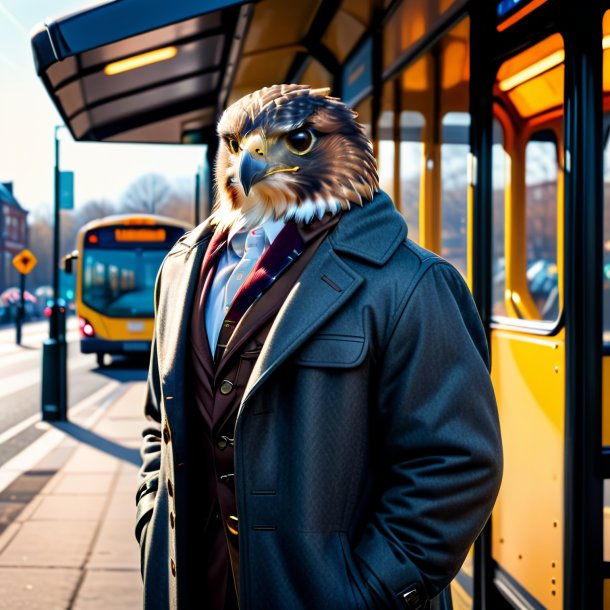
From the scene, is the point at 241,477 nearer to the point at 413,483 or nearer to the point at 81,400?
the point at 413,483

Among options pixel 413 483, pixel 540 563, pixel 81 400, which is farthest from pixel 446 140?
pixel 81 400

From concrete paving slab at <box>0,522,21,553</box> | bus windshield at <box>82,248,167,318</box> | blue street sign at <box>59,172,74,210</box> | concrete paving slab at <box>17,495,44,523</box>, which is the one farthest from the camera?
bus windshield at <box>82,248,167,318</box>

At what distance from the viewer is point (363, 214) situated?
1.57 metres

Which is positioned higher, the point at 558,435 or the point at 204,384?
the point at 204,384

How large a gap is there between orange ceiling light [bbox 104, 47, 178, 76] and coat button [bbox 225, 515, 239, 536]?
12.8 ft

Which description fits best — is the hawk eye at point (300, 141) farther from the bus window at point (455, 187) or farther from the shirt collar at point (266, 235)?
the bus window at point (455, 187)

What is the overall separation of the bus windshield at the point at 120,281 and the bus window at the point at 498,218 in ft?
44.2

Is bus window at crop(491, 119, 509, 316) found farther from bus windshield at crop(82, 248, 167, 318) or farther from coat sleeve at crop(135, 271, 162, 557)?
bus windshield at crop(82, 248, 167, 318)

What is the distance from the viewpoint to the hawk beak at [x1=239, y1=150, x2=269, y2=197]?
144cm

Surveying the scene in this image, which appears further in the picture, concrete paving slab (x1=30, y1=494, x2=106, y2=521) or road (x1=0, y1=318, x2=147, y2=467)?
road (x1=0, y1=318, x2=147, y2=467)

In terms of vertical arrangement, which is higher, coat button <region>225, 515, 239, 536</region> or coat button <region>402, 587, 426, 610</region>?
coat button <region>225, 515, 239, 536</region>

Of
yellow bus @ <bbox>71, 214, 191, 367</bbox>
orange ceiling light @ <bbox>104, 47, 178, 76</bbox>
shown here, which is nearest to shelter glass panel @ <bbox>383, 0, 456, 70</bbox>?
orange ceiling light @ <bbox>104, 47, 178, 76</bbox>

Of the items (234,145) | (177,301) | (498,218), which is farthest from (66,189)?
(234,145)

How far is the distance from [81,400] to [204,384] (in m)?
10.5
